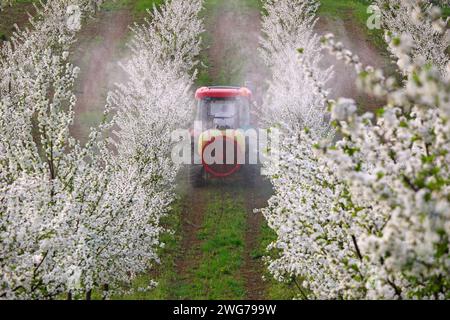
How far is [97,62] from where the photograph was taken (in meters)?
40.5

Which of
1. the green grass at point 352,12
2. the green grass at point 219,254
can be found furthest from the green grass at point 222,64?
the green grass at point 219,254

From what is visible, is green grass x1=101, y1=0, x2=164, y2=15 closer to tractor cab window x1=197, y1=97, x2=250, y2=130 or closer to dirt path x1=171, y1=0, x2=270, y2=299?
dirt path x1=171, y1=0, x2=270, y2=299

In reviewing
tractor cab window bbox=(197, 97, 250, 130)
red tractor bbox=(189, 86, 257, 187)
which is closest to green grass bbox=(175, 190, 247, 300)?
red tractor bbox=(189, 86, 257, 187)

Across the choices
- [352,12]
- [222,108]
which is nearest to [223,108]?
[222,108]

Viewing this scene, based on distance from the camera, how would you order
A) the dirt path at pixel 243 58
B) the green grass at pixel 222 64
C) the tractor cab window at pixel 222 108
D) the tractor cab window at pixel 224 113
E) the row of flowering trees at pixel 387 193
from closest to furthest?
the row of flowering trees at pixel 387 193
the dirt path at pixel 243 58
the tractor cab window at pixel 224 113
the tractor cab window at pixel 222 108
the green grass at pixel 222 64

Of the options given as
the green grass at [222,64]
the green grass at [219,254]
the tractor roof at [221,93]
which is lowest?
the green grass at [219,254]

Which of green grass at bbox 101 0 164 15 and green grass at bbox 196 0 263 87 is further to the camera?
green grass at bbox 101 0 164 15

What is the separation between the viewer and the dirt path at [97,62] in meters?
33.5

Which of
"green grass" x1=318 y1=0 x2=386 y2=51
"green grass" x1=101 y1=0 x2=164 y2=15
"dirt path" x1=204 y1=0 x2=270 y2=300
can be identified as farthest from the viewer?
"green grass" x1=101 y1=0 x2=164 y2=15

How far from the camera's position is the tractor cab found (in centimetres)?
2445

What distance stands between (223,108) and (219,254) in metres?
8.43

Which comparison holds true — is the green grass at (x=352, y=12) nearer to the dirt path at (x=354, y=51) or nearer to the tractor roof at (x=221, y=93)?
the dirt path at (x=354, y=51)

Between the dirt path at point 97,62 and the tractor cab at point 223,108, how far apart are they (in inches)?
354

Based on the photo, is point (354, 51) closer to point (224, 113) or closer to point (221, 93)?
point (221, 93)
